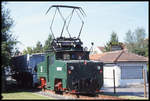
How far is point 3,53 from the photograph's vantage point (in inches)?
755

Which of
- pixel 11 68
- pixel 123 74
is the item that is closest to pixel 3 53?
pixel 11 68

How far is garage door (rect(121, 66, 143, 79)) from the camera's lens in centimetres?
2628

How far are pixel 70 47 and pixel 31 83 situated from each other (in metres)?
6.98

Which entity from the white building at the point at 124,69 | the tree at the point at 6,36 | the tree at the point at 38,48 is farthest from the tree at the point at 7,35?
the tree at the point at 38,48

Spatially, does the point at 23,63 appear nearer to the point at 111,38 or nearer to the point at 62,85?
the point at 62,85

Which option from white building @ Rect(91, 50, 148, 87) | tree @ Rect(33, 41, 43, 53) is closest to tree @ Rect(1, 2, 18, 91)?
white building @ Rect(91, 50, 148, 87)

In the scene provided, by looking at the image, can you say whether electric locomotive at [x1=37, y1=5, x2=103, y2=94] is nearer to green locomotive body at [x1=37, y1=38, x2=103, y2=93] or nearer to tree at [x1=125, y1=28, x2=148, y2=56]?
green locomotive body at [x1=37, y1=38, x2=103, y2=93]

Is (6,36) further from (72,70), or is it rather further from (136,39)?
(136,39)

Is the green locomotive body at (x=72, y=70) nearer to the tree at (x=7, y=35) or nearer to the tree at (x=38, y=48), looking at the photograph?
the tree at (x=7, y=35)

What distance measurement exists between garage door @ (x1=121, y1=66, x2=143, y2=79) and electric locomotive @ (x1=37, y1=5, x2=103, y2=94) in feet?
34.2

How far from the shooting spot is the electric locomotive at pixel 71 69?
1485 centimetres

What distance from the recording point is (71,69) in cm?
1477

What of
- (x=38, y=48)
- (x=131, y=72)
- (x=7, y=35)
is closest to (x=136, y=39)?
(x=38, y=48)

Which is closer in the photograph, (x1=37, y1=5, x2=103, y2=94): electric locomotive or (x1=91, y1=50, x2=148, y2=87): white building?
(x1=37, y1=5, x2=103, y2=94): electric locomotive
